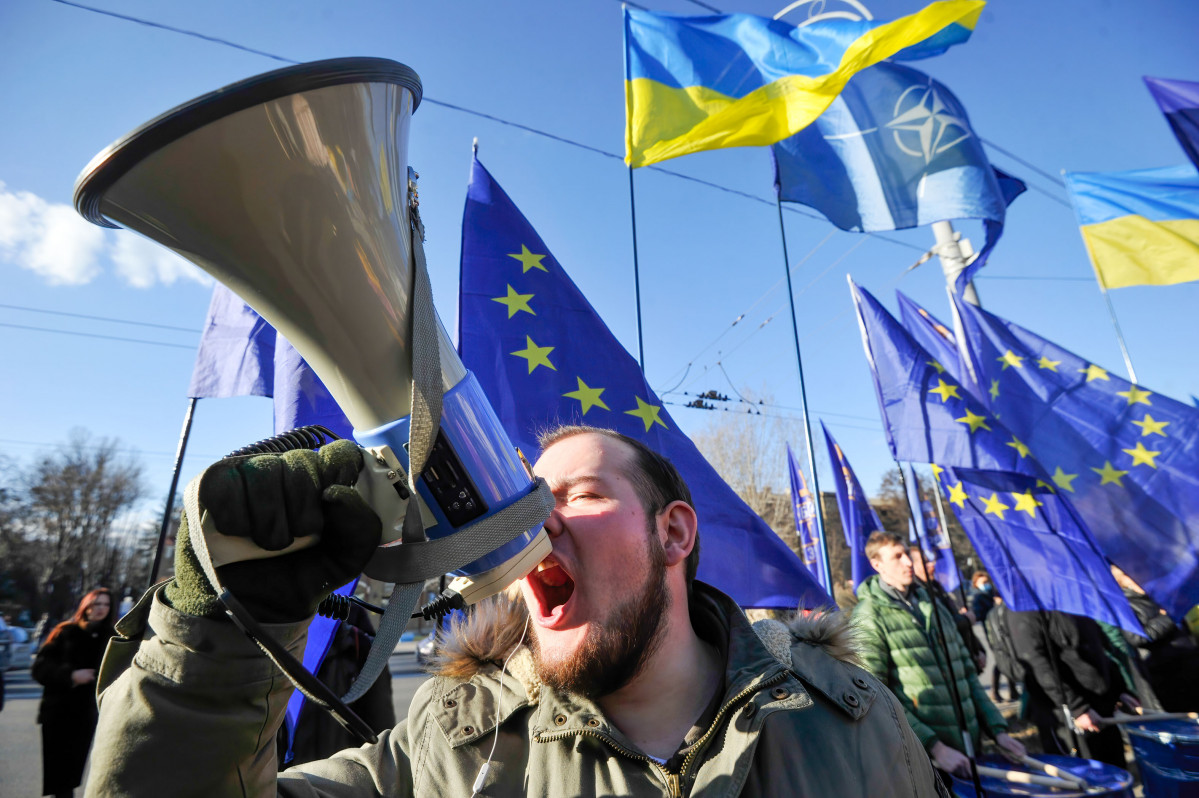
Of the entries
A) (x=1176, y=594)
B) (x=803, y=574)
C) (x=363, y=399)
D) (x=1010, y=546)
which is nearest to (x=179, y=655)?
(x=363, y=399)

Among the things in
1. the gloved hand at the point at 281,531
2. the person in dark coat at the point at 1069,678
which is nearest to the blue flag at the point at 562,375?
the gloved hand at the point at 281,531

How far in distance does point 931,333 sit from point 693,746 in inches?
239

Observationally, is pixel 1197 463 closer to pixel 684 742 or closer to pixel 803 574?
pixel 803 574

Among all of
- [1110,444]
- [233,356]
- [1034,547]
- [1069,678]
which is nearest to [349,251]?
[233,356]

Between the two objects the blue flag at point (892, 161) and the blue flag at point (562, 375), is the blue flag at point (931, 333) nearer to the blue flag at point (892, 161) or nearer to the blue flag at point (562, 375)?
the blue flag at point (892, 161)

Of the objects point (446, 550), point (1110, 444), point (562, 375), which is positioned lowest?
point (1110, 444)

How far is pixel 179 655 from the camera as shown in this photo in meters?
0.83

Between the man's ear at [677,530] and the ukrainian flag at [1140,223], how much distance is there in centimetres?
767

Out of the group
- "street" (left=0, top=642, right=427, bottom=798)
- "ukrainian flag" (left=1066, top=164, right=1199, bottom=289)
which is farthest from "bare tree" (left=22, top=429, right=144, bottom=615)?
"ukrainian flag" (left=1066, top=164, right=1199, bottom=289)

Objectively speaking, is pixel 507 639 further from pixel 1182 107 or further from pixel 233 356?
pixel 1182 107

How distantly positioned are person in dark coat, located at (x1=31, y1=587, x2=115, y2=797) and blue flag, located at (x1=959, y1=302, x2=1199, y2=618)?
714 centimetres

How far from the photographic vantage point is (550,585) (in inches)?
59.2

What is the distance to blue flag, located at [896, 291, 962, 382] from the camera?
6.13 metres

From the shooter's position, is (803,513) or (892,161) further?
(803,513)
